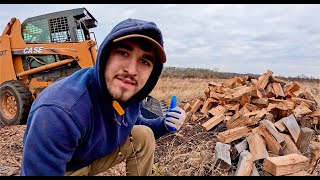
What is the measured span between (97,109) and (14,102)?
5.79 metres

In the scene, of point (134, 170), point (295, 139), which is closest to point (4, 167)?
point (134, 170)

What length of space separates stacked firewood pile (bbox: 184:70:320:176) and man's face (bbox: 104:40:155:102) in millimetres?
1476

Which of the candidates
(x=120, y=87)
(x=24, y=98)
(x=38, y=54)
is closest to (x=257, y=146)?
(x=120, y=87)

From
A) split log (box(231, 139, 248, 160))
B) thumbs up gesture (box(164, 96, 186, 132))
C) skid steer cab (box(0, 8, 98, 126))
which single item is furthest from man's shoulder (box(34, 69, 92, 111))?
skid steer cab (box(0, 8, 98, 126))

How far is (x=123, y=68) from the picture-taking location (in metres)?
2.06

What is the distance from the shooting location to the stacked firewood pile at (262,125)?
9.86 feet

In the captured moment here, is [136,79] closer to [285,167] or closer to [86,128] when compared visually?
[86,128]

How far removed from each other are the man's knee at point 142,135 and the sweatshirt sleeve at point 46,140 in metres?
1.07

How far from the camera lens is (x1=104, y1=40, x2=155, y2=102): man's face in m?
2.06

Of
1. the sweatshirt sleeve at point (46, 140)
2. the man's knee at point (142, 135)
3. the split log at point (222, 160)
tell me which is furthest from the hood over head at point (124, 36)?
the split log at point (222, 160)

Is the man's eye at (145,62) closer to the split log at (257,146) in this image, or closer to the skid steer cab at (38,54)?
the split log at (257,146)

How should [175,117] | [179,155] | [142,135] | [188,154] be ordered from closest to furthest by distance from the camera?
[175,117] < [142,135] < [179,155] < [188,154]

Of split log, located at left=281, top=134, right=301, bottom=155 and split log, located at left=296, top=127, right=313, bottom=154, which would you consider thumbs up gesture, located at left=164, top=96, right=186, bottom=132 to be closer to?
split log, located at left=281, top=134, right=301, bottom=155

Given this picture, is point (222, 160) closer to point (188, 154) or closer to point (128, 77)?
point (188, 154)
